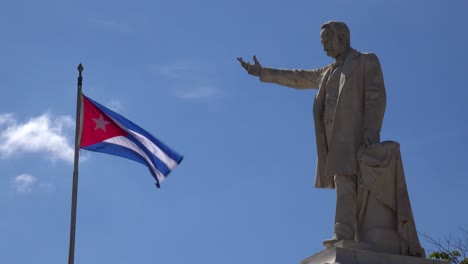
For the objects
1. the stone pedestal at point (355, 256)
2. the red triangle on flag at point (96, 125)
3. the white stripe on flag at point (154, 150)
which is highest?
the red triangle on flag at point (96, 125)

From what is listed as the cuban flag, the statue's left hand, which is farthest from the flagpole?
the statue's left hand

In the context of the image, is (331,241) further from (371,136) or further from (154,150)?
(154,150)

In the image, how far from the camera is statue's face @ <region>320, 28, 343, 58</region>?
57.2ft

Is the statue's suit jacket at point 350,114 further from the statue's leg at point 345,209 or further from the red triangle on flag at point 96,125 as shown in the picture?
the red triangle on flag at point 96,125

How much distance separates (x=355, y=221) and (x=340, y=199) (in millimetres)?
366

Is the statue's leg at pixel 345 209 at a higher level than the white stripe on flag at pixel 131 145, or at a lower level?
lower

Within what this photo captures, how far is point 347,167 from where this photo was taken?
16.6m

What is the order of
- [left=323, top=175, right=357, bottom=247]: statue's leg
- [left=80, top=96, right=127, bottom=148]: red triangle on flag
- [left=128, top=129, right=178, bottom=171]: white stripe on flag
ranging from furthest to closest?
1. [left=128, top=129, right=178, bottom=171]: white stripe on flag
2. [left=80, top=96, right=127, bottom=148]: red triangle on flag
3. [left=323, top=175, right=357, bottom=247]: statue's leg

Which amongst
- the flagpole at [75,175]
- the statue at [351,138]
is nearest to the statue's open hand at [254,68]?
the statue at [351,138]

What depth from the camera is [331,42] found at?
17438 millimetres

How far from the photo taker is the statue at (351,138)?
53.9 ft

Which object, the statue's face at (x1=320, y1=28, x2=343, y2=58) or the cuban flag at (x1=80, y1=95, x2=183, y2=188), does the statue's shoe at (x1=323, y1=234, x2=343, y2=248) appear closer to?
the statue's face at (x1=320, y1=28, x2=343, y2=58)

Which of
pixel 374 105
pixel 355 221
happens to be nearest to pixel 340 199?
pixel 355 221

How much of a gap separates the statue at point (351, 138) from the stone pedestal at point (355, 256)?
268 mm
